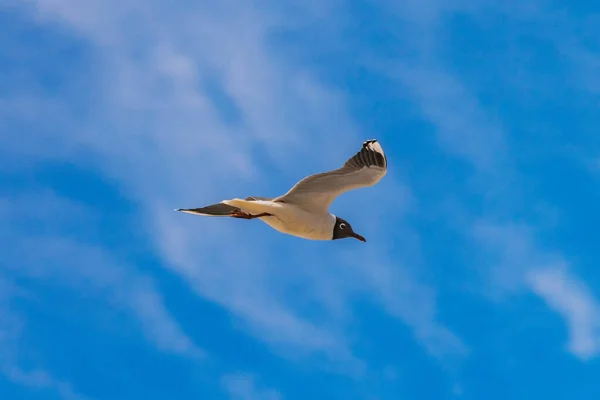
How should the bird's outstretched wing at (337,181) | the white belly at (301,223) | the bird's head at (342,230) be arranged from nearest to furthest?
the white belly at (301,223), the bird's outstretched wing at (337,181), the bird's head at (342,230)

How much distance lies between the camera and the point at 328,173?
57.3 feet

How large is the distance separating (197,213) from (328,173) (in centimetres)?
313

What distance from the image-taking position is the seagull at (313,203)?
17312 mm

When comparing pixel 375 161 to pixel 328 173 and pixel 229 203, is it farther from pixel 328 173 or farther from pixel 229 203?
pixel 229 203

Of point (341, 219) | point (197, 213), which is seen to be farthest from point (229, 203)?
point (341, 219)

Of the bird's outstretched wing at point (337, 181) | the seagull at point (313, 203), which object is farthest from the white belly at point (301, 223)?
the bird's outstretched wing at point (337, 181)

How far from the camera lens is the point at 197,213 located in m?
18.2

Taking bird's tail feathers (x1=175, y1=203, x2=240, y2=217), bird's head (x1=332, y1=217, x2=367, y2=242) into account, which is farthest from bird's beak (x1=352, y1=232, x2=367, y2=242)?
bird's tail feathers (x1=175, y1=203, x2=240, y2=217)

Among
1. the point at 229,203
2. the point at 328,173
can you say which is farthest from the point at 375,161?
the point at 229,203

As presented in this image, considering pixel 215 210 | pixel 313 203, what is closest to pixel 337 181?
pixel 313 203

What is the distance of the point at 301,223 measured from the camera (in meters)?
17.4

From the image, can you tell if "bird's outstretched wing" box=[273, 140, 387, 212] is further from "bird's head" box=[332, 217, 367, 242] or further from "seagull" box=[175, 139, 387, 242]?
"bird's head" box=[332, 217, 367, 242]

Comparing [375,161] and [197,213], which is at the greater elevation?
[375,161]

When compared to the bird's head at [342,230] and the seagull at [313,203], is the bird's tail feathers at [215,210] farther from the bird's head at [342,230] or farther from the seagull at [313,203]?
the bird's head at [342,230]
